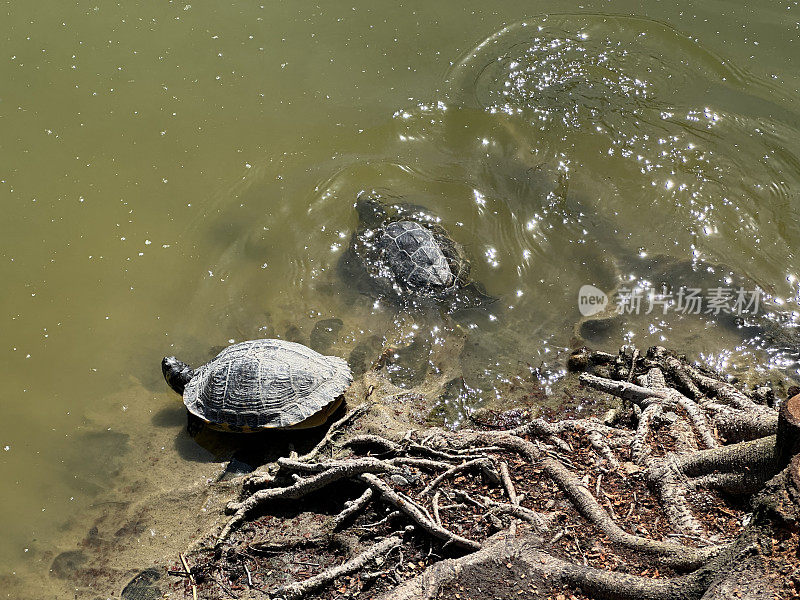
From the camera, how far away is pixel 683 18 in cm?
906

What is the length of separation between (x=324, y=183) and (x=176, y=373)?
10.0ft

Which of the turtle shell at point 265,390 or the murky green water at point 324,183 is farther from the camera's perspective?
the murky green water at point 324,183

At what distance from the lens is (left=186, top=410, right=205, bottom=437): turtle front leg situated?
19.7ft

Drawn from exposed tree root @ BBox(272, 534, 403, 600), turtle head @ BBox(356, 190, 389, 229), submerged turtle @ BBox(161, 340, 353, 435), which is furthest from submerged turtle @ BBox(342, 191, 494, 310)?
exposed tree root @ BBox(272, 534, 403, 600)

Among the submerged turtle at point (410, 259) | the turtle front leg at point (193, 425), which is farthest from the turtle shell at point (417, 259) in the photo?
the turtle front leg at point (193, 425)

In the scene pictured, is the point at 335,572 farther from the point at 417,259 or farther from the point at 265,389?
A: the point at 417,259

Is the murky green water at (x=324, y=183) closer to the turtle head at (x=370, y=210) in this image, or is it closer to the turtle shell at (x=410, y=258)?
the turtle head at (x=370, y=210)

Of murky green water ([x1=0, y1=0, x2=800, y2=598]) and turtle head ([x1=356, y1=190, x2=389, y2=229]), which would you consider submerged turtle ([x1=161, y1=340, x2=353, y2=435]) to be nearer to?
murky green water ([x1=0, y1=0, x2=800, y2=598])

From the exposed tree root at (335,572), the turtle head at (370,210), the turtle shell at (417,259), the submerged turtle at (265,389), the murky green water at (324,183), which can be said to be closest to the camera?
the exposed tree root at (335,572)

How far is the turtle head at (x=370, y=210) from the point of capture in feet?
24.7

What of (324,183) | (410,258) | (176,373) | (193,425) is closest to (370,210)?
(324,183)

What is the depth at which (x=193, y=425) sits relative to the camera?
604cm

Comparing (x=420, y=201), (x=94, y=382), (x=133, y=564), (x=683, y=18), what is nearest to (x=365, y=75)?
(x=420, y=201)

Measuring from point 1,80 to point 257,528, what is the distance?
7403mm
